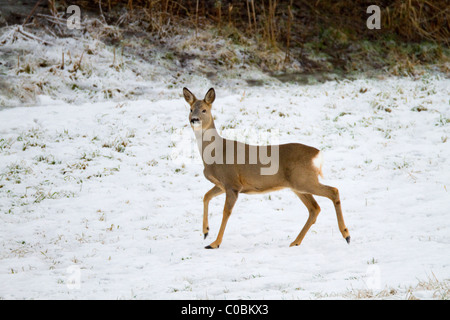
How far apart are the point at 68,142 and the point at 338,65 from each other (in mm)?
8190

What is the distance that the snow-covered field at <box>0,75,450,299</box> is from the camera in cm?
532

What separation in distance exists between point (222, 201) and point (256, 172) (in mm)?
2190

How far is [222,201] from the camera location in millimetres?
8594

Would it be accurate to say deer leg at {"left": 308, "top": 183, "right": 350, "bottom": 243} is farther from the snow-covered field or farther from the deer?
the snow-covered field

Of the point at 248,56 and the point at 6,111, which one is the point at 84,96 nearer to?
the point at 6,111

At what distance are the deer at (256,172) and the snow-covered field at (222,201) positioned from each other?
50 cm

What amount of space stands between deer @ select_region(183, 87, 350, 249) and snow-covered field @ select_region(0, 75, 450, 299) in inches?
19.5

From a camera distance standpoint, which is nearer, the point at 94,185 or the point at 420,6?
the point at 94,185

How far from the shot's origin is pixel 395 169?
9297 mm
